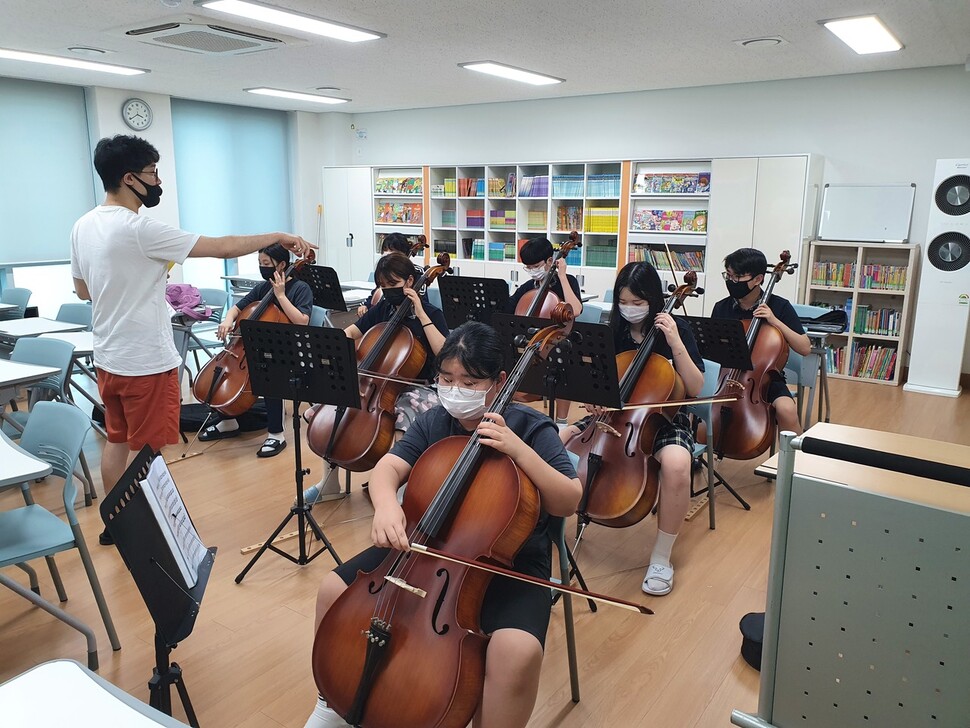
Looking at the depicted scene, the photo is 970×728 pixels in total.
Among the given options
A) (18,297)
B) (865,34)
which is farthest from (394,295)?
A: (18,297)

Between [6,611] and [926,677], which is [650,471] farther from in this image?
[6,611]

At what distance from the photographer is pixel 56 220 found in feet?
21.7

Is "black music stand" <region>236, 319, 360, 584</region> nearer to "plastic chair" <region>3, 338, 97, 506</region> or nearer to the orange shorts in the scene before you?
the orange shorts

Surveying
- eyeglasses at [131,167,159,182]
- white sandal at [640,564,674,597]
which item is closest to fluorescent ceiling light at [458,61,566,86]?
eyeglasses at [131,167,159,182]

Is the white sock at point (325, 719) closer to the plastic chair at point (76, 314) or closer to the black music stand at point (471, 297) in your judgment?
the black music stand at point (471, 297)

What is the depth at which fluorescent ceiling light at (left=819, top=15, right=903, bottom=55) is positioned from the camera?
4043 mm

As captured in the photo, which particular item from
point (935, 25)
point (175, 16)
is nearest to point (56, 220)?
point (175, 16)

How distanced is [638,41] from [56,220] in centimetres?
553

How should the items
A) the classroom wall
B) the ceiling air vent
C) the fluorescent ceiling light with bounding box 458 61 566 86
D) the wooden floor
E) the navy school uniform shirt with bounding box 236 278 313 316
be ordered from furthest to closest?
the classroom wall, the fluorescent ceiling light with bounding box 458 61 566 86, the ceiling air vent, the navy school uniform shirt with bounding box 236 278 313 316, the wooden floor

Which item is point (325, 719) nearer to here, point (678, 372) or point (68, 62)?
point (678, 372)

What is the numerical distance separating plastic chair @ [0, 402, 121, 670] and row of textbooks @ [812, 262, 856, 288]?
18.6ft

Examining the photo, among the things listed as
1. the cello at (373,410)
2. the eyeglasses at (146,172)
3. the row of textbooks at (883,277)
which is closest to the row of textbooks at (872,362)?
the row of textbooks at (883,277)

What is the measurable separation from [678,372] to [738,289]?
1.16 m

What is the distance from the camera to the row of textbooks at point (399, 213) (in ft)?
26.6
